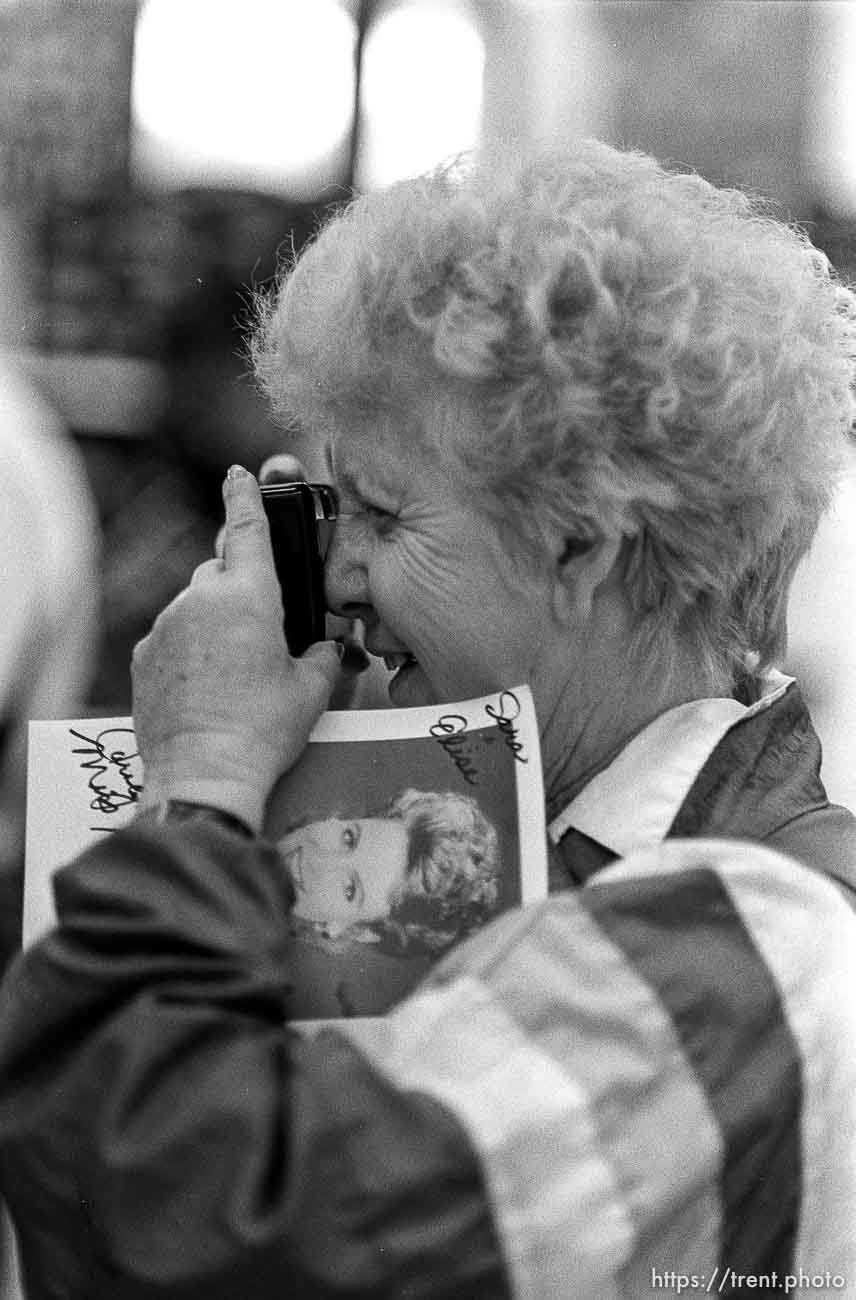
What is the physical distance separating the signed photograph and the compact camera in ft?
0.37

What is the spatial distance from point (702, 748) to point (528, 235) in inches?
18.9

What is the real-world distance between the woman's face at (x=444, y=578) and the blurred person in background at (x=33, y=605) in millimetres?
1001

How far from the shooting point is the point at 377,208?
1.47 m

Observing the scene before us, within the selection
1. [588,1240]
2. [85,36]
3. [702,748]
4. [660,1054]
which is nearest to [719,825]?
[702,748]

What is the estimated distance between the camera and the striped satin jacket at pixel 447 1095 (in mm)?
1000

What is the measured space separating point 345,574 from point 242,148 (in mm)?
2541

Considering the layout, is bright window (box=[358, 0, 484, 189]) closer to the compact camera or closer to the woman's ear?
the compact camera

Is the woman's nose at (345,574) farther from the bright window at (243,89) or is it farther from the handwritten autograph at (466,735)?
the bright window at (243,89)

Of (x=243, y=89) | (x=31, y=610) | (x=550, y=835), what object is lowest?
(x=31, y=610)

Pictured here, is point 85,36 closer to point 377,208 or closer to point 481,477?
point 377,208

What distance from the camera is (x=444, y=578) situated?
1.39 m

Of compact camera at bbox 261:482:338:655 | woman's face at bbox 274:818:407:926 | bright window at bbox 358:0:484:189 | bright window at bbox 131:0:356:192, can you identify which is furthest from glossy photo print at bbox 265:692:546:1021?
bright window at bbox 358:0:484:189
